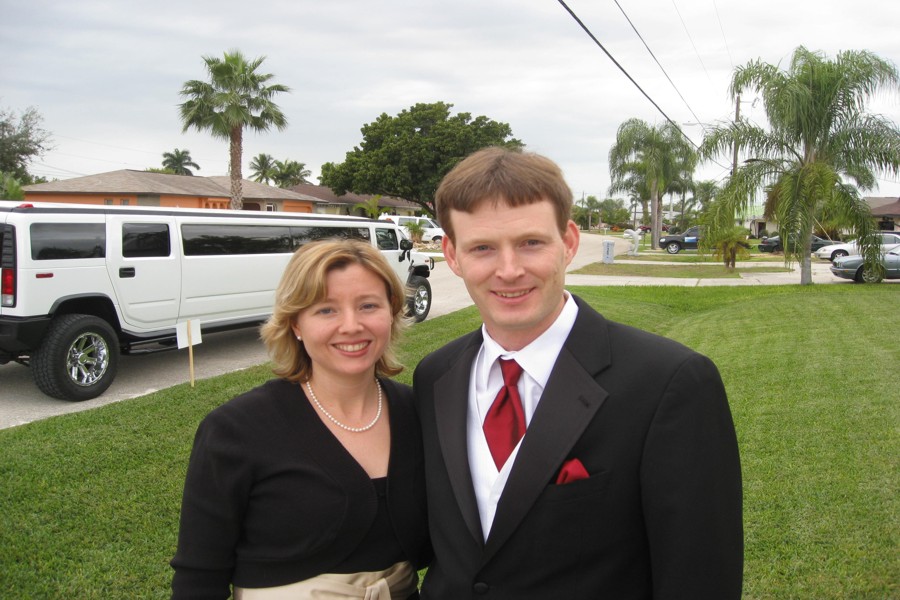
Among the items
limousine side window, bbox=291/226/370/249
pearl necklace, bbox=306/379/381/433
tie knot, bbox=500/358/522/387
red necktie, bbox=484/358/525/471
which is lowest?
pearl necklace, bbox=306/379/381/433

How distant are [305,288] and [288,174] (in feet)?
269

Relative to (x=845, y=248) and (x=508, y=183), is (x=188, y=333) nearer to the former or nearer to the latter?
(x=508, y=183)

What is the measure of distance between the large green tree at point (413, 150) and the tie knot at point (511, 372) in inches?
1831

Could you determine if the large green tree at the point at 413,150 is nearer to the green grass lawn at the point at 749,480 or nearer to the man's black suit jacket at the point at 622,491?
the green grass lawn at the point at 749,480

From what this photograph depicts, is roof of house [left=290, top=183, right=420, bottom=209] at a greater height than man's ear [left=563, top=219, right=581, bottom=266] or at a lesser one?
greater

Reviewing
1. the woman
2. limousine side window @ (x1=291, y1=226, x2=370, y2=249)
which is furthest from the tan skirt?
limousine side window @ (x1=291, y1=226, x2=370, y2=249)

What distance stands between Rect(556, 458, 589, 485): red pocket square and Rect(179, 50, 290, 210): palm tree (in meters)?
29.6

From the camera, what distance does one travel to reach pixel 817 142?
17312 mm

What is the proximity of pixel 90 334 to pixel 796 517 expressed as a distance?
684 cm

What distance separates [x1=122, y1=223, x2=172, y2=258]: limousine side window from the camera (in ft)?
27.0

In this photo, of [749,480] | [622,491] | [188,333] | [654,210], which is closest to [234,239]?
[188,333]

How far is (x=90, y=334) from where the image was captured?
762 centimetres

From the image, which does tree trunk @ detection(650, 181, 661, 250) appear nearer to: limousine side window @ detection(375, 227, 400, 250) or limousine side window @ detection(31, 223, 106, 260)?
limousine side window @ detection(375, 227, 400, 250)

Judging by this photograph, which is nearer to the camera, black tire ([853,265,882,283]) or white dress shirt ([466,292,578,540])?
white dress shirt ([466,292,578,540])
